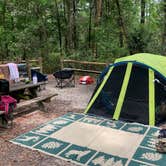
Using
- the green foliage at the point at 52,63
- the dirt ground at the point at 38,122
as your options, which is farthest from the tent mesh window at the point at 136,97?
the green foliage at the point at 52,63

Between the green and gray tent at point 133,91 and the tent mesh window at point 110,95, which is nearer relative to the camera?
the green and gray tent at point 133,91

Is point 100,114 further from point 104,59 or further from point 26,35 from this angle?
point 26,35

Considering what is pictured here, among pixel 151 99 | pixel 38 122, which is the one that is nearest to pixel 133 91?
pixel 151 99

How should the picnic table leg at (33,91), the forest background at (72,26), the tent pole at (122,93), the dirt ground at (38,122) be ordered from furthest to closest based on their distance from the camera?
the forest background at (72,26)
the picnic table leg at (33,91)
the tent pole at (122,93)
the dirt ground at (38,122)

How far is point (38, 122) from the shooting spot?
5141 millimetres

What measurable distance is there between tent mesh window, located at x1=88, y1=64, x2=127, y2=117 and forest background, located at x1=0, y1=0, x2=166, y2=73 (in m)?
5.25

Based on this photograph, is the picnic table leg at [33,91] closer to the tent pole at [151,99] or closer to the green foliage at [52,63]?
the tent pole at [151,99]

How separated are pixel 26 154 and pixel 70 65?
674 centimetres

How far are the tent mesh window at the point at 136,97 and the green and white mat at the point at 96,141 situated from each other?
0.30m

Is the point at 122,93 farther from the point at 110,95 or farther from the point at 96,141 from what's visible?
the point at 96,141

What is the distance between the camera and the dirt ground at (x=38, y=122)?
3.60m

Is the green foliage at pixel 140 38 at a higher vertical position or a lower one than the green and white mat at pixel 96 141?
higher

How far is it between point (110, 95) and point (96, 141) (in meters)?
1.58

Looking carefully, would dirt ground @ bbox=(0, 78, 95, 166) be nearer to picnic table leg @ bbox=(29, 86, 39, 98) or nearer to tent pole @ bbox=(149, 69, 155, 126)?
picnic table leg @ bbox=(29, 86, 39, 98)
